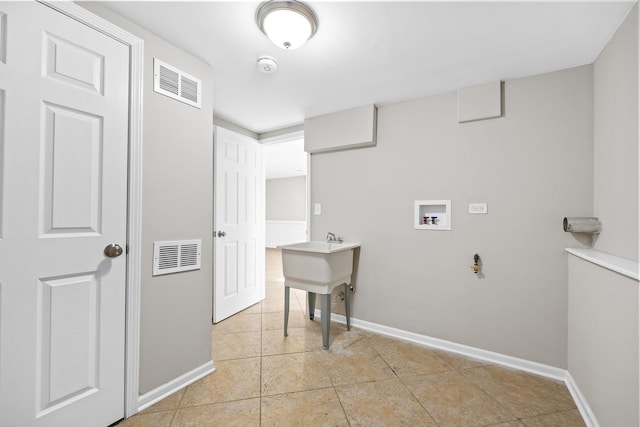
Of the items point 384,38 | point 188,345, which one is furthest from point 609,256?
point 188,345

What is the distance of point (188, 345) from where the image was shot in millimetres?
1727

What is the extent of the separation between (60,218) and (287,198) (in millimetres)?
6911

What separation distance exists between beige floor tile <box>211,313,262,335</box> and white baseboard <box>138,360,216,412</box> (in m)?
0.64

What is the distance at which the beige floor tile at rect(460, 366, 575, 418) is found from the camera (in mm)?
1539

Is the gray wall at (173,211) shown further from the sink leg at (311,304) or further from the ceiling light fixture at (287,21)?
→ the sink leg at (311,304)

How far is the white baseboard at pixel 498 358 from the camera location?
4.97 feet

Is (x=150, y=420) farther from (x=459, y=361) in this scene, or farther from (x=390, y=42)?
(x=390, y=42)

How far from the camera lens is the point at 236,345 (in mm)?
2238

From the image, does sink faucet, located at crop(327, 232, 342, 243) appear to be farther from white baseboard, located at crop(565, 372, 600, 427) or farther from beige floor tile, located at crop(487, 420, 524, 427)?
white baseboard, located at crop(565, 372, 600, 427)

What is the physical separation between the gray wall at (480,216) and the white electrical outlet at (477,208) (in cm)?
4

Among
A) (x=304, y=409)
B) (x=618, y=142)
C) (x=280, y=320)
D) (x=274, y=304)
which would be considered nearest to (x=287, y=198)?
(x=274, y=304)

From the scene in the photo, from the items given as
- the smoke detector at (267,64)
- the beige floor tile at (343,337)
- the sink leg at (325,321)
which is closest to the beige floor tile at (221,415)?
the sink leg at (325,321)

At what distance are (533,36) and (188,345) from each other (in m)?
2.91

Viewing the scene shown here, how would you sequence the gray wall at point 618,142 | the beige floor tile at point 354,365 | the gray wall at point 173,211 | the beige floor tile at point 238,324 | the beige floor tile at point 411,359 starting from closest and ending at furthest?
the gray wall at point 618,142 → the gray wall at point 173,211 → the beige floor tile at point 354,365 → the beige floor tile at point 411,359 → the beige floor tile at point 238,324
